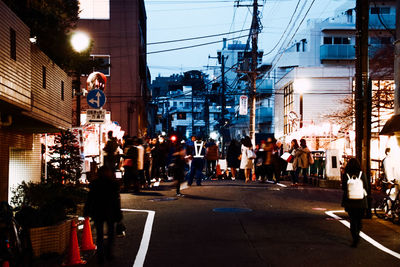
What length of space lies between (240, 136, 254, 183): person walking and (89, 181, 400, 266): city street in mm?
6950

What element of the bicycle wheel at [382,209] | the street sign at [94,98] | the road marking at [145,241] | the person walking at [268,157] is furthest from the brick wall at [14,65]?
the person walking at [268,157]

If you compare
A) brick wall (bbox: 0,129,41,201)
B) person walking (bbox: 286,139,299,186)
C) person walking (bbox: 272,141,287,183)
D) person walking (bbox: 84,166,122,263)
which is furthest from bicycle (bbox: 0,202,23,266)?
person walking (bbox: 272,141,287,183)

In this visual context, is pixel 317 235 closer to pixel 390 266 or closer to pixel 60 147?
pixel 390 266

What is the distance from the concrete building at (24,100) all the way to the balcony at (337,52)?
39.2 m

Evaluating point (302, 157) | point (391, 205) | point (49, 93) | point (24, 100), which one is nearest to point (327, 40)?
point (302, 157)

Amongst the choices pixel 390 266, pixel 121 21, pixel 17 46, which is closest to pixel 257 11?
pixel 121 21

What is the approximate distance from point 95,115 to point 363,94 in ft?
26.3

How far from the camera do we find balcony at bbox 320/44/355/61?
50869 mm

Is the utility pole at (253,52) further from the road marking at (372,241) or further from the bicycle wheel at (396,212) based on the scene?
the bicycle wheel at (396,212)

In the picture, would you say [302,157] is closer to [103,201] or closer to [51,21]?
[51,21]

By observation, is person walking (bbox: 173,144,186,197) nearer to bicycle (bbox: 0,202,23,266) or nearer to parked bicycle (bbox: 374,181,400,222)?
parked bicycle (bbox: 374,181,400,222)

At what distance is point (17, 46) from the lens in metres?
10.2

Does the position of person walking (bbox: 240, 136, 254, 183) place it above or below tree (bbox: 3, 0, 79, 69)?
below

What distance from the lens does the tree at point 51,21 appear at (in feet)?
43.2
